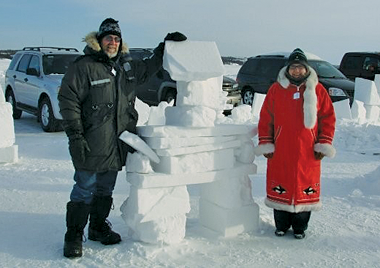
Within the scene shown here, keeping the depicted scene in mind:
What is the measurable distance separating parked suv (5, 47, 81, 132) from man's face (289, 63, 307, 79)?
6.18m

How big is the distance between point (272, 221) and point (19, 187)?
2.86m

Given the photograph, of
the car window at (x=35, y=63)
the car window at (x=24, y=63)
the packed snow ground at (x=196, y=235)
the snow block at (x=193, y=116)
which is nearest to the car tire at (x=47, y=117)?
the car window at (x=35, y=63)

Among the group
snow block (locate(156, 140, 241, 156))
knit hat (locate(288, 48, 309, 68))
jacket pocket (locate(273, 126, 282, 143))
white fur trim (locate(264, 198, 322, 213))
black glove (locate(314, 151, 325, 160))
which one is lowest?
white fur trim (locate(264, 198, 322, 213))

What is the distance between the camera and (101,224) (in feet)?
12.6

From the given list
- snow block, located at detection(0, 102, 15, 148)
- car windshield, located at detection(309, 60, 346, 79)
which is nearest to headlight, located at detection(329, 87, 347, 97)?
car windshield, located at detection(309, 60, 346, 79)

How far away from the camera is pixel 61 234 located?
158 inches

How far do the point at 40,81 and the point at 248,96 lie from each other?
A: 240 inches

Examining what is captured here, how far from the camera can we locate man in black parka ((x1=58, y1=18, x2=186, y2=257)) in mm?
3365

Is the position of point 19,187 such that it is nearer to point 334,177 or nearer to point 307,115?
point 307,115

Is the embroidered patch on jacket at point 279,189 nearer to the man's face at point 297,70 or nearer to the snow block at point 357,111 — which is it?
the man's face at point 297,70

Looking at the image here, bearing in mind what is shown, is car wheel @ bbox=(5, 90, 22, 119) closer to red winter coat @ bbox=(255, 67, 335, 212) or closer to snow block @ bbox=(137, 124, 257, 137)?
snow block @ bbox=(137, 124, 257, 137)

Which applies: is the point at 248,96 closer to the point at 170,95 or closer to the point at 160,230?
the point at 170,95

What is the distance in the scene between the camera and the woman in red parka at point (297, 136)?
3805 mm

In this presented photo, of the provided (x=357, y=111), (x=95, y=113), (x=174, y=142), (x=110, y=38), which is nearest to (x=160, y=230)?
(x=174, y=142)
